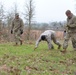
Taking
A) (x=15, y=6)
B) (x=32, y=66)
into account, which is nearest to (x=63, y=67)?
(x=32, y=66)

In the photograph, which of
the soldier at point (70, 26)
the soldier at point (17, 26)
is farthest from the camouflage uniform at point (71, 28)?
the soldier at point (17, 26)

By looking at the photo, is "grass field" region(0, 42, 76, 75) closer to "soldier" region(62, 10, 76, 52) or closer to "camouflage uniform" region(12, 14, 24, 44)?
"soldier" region(62, 10, 76, 52)

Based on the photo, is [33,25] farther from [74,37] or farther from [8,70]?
[8,70]

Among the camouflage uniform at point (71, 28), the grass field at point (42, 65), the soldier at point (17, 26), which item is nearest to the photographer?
the grass field at point (42, 65)

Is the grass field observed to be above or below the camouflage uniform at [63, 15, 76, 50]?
below

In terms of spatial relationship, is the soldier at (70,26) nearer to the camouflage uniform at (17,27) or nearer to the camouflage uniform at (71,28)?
the camouflage uniform at (71,28)

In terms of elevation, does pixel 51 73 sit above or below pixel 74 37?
below

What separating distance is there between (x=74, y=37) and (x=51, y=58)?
308 cm

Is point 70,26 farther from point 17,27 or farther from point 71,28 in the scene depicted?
point 17,27

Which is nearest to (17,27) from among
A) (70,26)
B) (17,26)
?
(17,26)

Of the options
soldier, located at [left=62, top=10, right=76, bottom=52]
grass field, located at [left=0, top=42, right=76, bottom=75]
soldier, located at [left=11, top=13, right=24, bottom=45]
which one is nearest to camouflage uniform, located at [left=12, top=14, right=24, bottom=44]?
soldier, located at [left=11, top=13, right=24, bottom=45]

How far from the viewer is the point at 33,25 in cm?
5181

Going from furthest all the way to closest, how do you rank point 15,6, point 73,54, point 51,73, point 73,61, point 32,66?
point 15,6 → point 73,54 → point 73,61 → point 32,66 → point 51,73

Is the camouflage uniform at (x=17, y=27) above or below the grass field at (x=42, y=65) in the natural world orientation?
above
